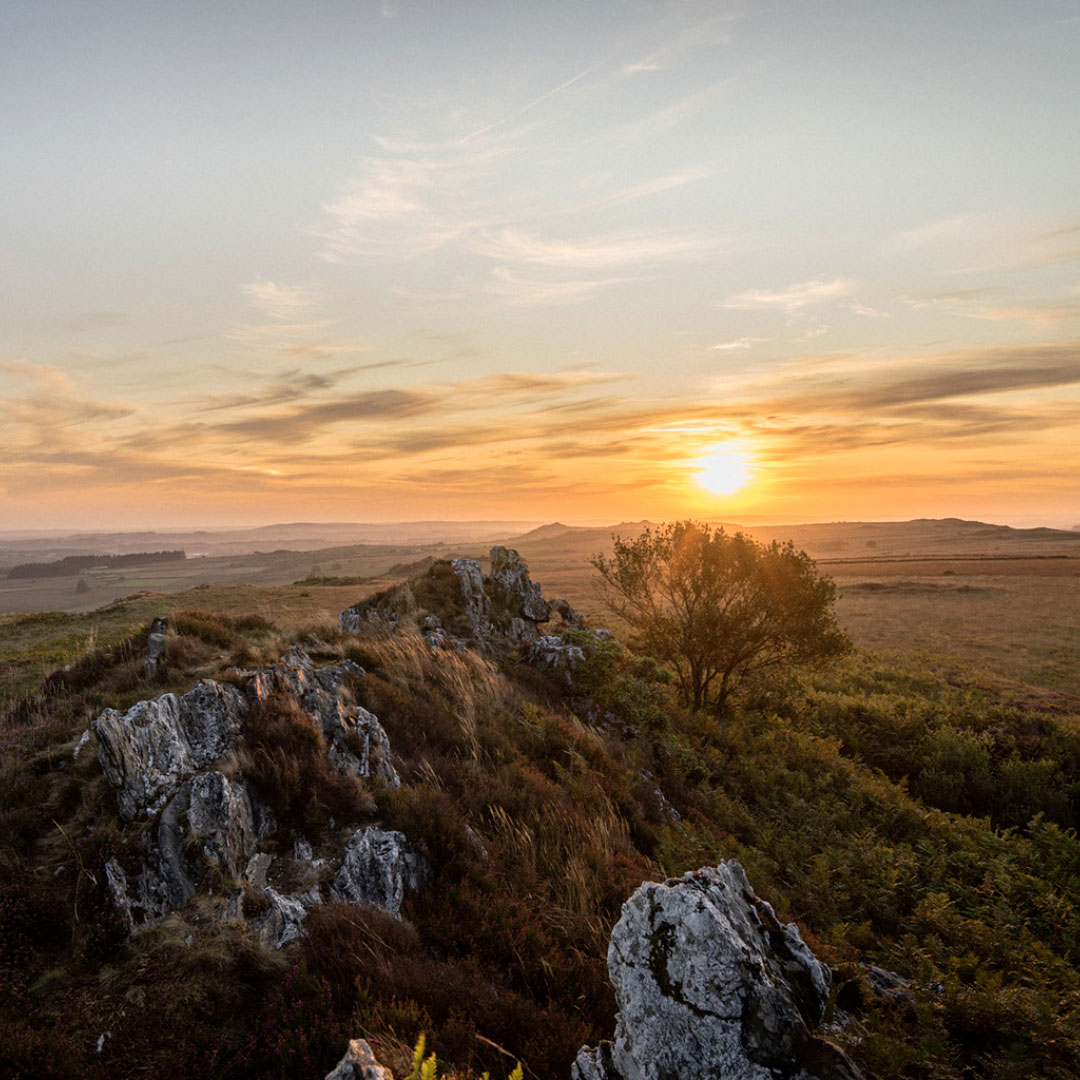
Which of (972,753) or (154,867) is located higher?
(154,867)

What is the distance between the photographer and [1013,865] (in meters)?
10.5

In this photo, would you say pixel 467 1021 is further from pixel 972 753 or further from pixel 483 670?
pixel 972 753

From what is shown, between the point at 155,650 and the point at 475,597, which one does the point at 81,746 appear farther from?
the point at 475,597

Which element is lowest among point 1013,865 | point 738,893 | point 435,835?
point 1013,865

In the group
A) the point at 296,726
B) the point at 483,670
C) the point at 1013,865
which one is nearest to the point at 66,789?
the point at 296,726

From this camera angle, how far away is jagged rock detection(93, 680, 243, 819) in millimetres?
7008

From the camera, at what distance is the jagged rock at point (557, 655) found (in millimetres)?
16094

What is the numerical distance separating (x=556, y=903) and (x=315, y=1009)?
2.90m

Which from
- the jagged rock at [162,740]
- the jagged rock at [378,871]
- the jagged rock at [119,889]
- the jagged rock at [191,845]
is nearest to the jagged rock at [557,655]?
the jagged rock at [378,871]

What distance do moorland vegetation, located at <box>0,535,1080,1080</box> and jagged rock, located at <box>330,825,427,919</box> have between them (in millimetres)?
191

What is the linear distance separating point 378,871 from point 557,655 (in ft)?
33.2

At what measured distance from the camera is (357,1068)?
355cm

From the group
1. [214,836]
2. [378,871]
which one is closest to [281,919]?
[378,871]

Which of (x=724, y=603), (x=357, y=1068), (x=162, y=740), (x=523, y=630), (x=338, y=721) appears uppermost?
(x=724, y=603)
